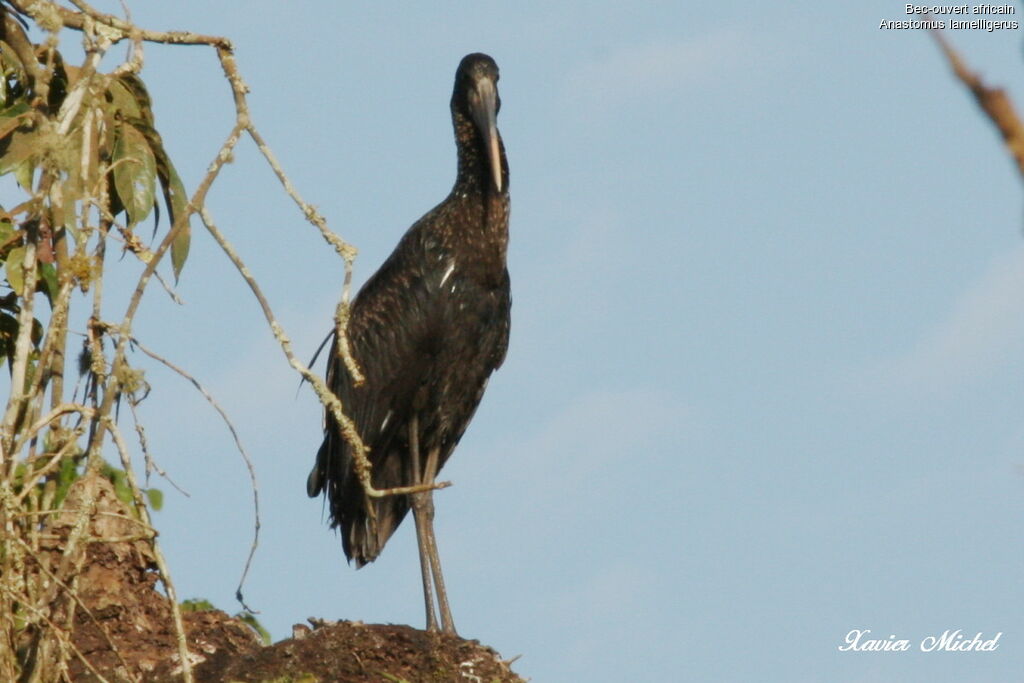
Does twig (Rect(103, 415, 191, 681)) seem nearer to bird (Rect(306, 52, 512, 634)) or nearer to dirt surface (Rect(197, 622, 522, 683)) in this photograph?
dirt surface (Rect(197, 622, 522, 683))

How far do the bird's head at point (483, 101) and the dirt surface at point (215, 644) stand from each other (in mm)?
2420

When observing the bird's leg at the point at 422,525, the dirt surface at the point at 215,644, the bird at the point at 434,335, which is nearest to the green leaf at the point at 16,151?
the dirt surface at the point at 215,644

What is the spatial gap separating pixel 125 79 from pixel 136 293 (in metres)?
2.00

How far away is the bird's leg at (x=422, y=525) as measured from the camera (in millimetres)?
6508

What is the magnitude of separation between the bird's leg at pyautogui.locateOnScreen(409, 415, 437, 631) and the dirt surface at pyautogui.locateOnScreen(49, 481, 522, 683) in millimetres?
1425

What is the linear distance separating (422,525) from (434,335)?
1030mm

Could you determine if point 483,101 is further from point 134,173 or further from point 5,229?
point 5,229

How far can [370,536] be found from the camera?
6988 millimetres

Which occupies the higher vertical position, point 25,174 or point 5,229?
point 25,174

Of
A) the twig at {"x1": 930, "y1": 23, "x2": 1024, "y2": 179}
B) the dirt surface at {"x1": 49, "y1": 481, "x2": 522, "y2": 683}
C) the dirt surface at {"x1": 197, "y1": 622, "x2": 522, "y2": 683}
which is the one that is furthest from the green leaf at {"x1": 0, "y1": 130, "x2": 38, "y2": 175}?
the twig at {"x1": 930, "y1": 23, "x2": 1024, "y2": 179}

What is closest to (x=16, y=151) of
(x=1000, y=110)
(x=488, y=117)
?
(x=488, y=117)

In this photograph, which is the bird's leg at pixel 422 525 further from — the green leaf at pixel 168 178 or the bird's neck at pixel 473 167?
the green leaf at pixel 168 178

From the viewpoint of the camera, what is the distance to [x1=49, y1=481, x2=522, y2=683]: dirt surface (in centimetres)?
464

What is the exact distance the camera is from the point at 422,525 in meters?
6.83
